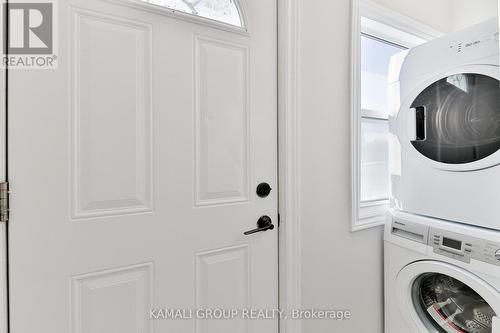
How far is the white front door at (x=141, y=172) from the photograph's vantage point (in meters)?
0.75

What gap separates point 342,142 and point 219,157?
0.65 m

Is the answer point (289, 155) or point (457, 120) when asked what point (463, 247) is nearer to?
point (457, 120)

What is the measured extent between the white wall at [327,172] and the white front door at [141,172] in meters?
0.16

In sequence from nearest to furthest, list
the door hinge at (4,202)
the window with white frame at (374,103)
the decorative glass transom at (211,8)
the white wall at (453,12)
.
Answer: the door hinge at (4,202), the decorative glass transom at (211,8), the window with white frame at (374,103), the white wall at (453,12)

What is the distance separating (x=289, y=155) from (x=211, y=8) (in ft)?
2.20

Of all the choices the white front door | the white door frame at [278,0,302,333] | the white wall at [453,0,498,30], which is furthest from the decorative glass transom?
the white wall at [453,0,498,30]

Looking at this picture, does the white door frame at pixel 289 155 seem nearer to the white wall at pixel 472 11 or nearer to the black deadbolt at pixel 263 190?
the black deadbolt at pixel 263 190

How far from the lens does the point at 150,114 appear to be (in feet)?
2.93

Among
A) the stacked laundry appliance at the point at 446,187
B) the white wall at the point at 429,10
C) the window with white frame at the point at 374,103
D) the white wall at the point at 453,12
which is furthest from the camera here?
the white wall at the point at 453,12

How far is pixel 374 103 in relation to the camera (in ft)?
5.11

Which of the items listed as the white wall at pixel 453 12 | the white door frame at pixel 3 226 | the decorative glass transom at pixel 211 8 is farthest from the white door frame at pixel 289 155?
the white wall at pixel 453 12

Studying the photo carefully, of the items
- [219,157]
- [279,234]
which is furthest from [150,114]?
[279,234]

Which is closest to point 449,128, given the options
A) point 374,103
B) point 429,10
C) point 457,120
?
point 457,120

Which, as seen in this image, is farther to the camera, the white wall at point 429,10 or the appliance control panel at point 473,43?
the white wall at point 429,10
